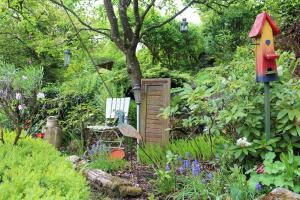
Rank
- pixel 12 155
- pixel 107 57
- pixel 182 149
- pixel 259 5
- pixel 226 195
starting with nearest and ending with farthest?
1. pixel 12 155
2. pixel 226 195
3. pixel 182 149
4. pixel 259 5
5. pixel 107 57

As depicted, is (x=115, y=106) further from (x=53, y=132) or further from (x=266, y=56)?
(x=266, y=56)

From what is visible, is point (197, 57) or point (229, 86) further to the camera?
point (197, 57)

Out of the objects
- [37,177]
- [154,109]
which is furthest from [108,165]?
[37,177]

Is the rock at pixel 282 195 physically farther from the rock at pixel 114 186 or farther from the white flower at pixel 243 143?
the rock at pixel 114 186

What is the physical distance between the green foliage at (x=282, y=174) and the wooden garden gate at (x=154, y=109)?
2578 mm

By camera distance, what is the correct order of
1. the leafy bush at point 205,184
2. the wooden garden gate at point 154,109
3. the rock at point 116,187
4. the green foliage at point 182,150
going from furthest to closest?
the wooden garden gate at point 154,109
the green foliage at point 182,150
the rock at point 116,187
the leafy bush at point 205,184

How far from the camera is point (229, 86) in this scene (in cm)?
332

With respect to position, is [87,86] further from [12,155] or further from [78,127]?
[12,155]

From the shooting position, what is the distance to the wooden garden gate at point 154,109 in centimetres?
545

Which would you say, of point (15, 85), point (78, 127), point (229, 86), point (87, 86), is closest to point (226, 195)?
point (229, 86)

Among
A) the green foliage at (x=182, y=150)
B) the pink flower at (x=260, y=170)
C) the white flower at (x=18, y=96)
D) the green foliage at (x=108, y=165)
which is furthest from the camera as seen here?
the green foliage at (x=108, y=165)

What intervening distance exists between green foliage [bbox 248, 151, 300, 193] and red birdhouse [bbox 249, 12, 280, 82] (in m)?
0.69

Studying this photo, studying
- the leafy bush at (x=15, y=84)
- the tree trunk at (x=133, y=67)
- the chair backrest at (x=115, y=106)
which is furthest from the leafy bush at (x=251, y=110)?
the tree trunk at (x=133, y=67)

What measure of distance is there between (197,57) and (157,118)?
4.27 meters
